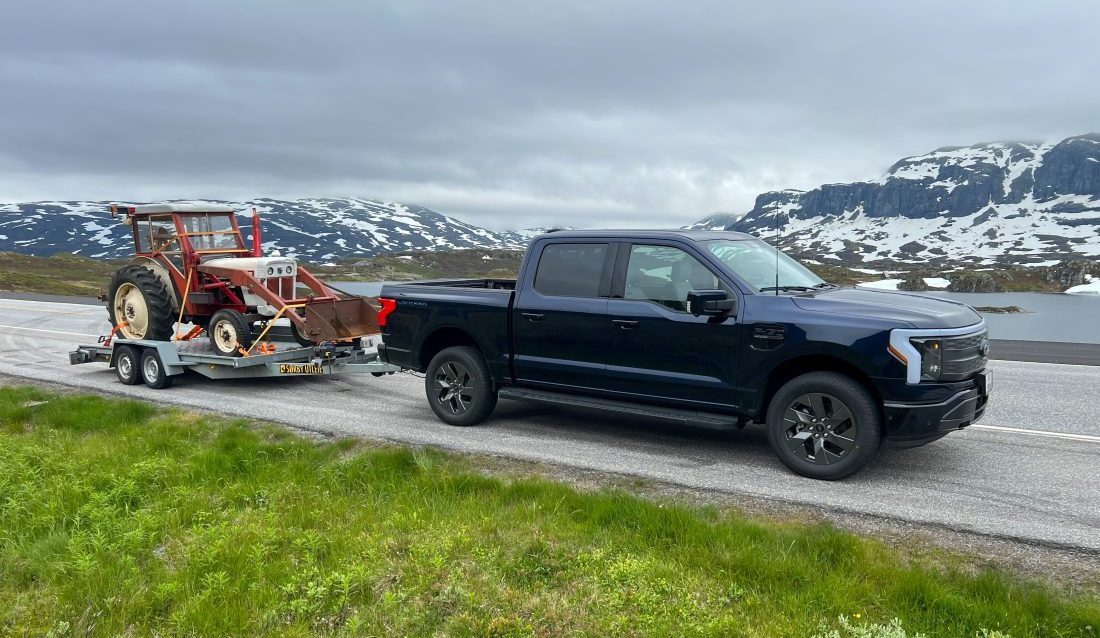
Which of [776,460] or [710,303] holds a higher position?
[710,303]

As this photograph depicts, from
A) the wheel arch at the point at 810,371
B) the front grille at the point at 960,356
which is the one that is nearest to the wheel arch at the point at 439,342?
the wheel arch at the point at 810,371

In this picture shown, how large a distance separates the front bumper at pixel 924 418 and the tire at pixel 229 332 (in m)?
8.06

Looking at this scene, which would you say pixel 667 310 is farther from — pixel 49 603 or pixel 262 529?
pixel 49 603

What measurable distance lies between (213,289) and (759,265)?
8.29 m

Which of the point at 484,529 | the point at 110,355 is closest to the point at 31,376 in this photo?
the point at 110,355

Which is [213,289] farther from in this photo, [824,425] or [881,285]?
[881,285]

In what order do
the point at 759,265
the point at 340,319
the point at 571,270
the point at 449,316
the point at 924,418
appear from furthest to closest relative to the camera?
the point at 340,319 < the point at 449,316 < the point at 571,270 < the point at 759,265 < the point at 924,418

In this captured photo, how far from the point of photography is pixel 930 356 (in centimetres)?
577

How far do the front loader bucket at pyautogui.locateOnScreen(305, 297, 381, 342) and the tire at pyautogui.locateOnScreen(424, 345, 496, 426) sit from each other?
8.47ft

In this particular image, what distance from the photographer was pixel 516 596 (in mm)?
4117

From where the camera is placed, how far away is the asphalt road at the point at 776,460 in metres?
5.43

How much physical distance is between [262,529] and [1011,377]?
10264 mm

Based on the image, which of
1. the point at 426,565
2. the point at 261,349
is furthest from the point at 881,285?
the point at 426,565

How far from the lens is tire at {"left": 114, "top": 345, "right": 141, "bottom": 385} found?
10.7m
